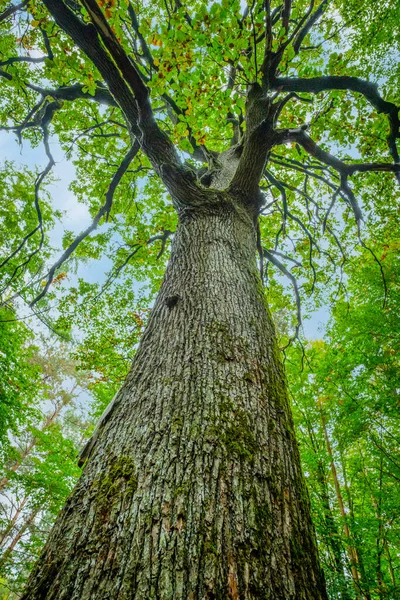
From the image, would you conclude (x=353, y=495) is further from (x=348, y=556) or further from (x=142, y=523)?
(x=142, y=523)

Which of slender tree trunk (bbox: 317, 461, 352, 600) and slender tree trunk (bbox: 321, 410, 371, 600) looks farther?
slender tree trunk (bbox: 317, 461, 352, 600)

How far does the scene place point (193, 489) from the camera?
1.00 meters

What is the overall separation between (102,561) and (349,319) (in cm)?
608

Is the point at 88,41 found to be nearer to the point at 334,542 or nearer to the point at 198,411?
the point at 198,411

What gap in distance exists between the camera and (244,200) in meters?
3.22

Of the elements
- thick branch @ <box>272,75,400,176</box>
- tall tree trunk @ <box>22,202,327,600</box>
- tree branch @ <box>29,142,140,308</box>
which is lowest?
tall tree trunk @ <box>22,202,327,600</box>

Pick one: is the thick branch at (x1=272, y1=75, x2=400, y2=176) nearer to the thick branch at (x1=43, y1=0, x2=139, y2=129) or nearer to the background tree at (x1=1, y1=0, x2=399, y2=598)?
the background tree at (x1=1, y1=0, x2=399, y2=598)

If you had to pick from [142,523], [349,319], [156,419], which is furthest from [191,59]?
[349,319]

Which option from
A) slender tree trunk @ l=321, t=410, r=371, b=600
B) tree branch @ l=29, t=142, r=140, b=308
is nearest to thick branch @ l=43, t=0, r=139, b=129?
tree branch @ l=29, t=142, r=140, b=308

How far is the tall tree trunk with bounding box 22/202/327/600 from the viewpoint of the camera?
834 mm

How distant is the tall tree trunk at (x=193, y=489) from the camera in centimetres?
83

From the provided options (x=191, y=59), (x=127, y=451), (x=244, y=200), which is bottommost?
(x=127, y=451)

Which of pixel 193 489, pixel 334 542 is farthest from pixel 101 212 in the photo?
pixel 334 542

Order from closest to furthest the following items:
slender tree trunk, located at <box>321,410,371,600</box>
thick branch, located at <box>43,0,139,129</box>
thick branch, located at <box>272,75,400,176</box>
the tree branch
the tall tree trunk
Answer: the tall tree trunk
thick branch, located at <box>43,0,139,129</box>
thick branch, located at <box>272,75,400,176</box>
slender tree trunk, located at <box>321,410,371,600</box>
the tree branch
